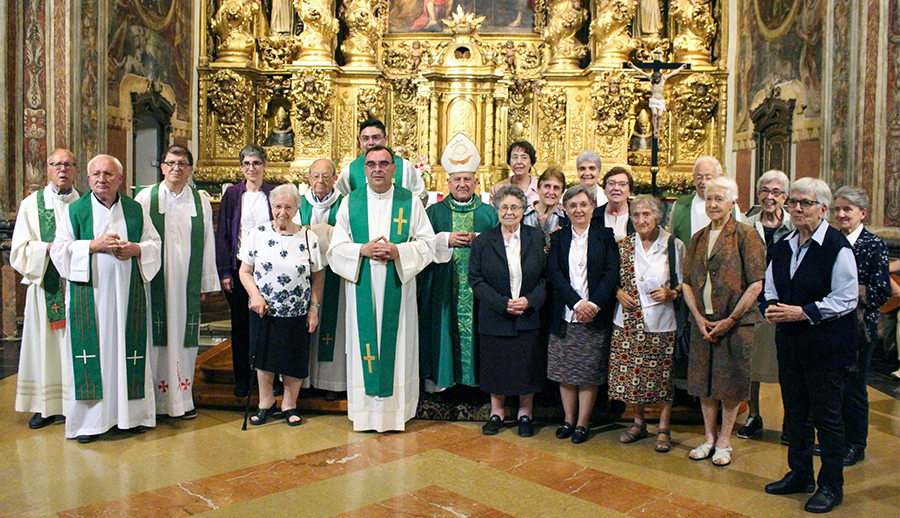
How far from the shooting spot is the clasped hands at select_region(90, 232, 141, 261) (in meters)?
4.87

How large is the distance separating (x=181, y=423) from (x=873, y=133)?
6.78 metres

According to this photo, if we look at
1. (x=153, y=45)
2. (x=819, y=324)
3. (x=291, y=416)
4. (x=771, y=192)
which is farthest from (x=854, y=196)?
(x=153, y=45)

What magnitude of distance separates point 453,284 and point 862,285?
249 centimetres

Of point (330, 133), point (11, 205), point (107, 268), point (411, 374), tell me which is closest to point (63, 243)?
point (107, 268)

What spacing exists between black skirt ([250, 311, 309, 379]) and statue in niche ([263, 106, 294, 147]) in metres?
6.91

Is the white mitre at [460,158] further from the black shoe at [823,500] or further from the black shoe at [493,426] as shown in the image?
the black shoe at [823,500]

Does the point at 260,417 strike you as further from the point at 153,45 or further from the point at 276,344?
the point at 153,45

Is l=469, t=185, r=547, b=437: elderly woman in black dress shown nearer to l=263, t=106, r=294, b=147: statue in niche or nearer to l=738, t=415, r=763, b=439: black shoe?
l=738, t=415, r=763, b=439: black shoe

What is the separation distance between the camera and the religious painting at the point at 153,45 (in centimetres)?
934

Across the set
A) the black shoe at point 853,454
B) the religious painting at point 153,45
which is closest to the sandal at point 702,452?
the black shoe at point 853,454

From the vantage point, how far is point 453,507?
3945 mm

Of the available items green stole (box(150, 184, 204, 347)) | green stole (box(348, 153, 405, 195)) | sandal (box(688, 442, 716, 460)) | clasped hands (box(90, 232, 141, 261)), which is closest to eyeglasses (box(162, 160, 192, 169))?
green stole (box(150, 184, 204, 347))

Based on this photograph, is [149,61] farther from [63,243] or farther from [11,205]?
[63,243]

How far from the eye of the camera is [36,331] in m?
5.26
